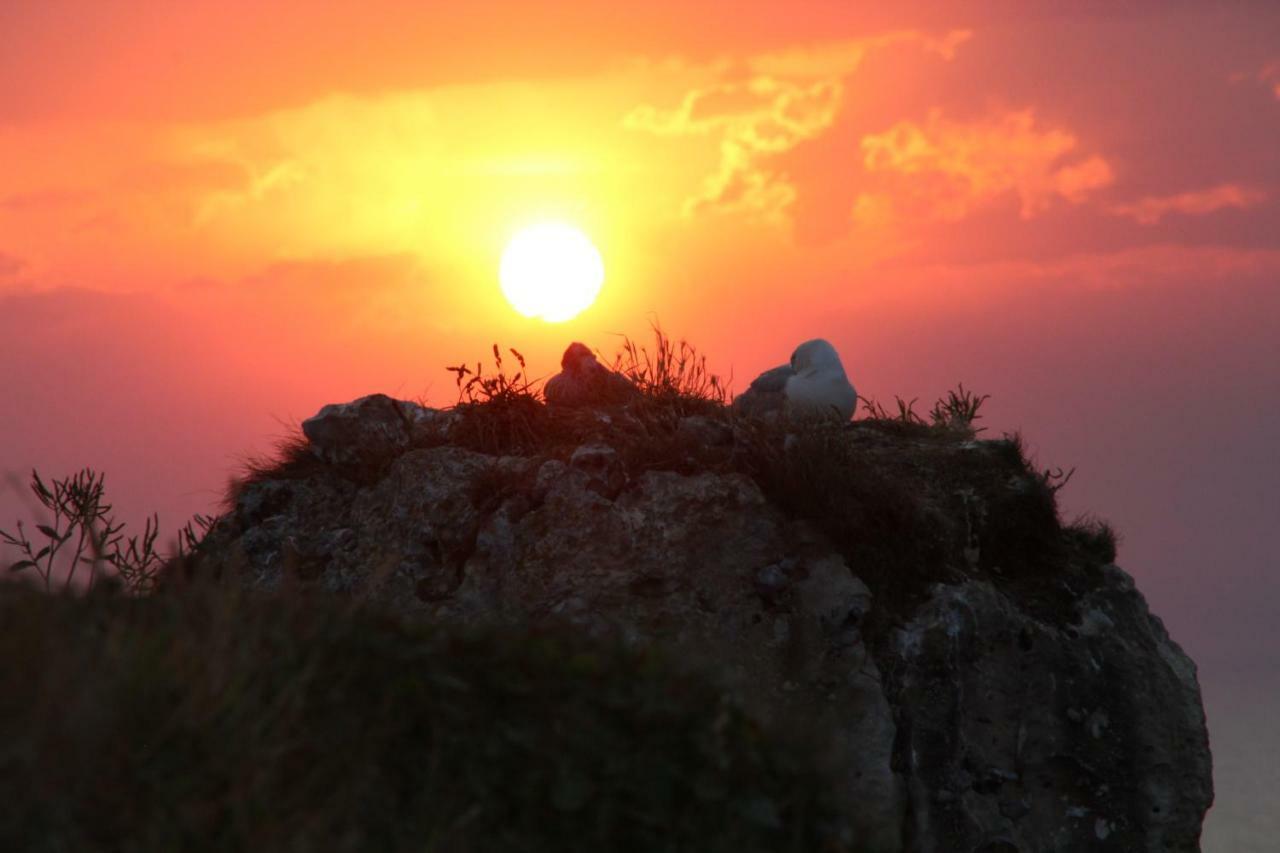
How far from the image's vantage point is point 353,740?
545 centimetres

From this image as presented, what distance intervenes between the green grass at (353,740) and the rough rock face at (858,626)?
4.27 metres

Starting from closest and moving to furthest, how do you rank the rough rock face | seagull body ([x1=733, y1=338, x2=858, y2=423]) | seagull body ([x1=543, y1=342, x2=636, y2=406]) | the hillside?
the hillside → the rough rock face → seagull body ([x1=543, y1=342, x2=636, y2=406]) → seagull body ([x1=733, y1=338, x2=858, y2=423])

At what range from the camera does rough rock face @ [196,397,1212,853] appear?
10469 millimetres

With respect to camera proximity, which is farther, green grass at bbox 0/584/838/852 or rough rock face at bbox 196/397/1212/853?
rough rock face at bbox 196/397/1212/853

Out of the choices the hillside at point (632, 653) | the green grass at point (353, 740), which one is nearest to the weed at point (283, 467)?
the hillside at point (632, 653)

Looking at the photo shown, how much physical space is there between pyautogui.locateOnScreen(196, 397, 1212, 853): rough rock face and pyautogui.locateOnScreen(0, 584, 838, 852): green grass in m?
4.27

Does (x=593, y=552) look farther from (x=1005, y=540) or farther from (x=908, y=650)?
(x=1005, y=540)

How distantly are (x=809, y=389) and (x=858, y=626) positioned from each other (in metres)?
3.78

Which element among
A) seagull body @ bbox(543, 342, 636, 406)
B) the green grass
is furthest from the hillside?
seagull body @ bbox(543, 342, 636, 406)

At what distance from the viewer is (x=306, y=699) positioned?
5.46 meters

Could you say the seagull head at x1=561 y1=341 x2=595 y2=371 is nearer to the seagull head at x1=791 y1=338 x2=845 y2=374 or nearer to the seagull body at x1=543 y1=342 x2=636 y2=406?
the seagull body at x1=543 y1=342 x2=636 y2=406

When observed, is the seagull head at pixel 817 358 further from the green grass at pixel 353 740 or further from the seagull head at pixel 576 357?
the green grass at pixel 353 740

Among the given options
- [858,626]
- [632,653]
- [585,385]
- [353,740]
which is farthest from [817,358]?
[353,740]

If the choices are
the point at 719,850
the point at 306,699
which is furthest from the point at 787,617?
the point at 306,699
